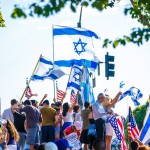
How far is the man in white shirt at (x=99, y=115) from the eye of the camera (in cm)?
1955

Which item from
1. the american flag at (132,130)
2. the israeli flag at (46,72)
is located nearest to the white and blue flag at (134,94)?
the american flag at (132,130)

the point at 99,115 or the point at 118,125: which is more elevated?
the point at 99,115

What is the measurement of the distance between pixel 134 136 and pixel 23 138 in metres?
3.17

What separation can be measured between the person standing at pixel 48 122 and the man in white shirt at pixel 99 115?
1.62 meters

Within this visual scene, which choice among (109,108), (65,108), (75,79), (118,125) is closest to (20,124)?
(65,108)

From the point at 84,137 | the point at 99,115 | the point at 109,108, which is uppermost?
the point at 109,108

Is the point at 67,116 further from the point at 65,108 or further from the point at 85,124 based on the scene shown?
the point at 85,124

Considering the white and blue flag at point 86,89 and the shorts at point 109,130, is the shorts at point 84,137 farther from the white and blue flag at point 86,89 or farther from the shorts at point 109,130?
the white and blue flag at point 86,89

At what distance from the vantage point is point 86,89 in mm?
28156

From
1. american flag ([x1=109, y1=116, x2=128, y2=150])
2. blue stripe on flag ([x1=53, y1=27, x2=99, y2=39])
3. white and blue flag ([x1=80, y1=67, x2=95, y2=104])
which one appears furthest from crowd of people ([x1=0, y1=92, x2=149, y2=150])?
blue stripe on flag ([x1=53, y1=27, x2=99, y2=39])

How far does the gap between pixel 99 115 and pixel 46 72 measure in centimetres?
1122

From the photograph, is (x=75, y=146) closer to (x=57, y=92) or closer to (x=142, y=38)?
(x=142, y=38)

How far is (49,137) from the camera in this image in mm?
21562

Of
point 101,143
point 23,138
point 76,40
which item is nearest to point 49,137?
point 23,138
